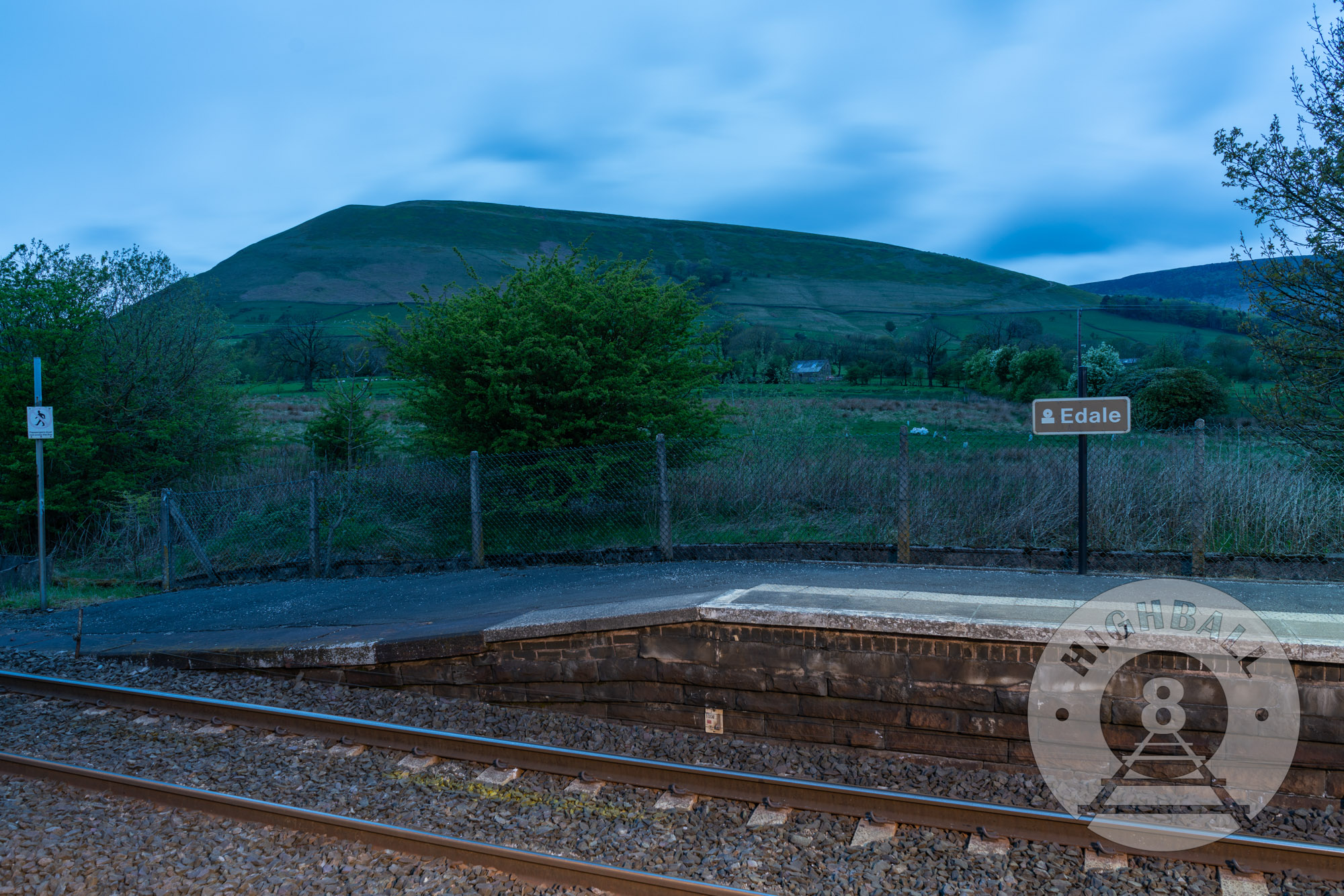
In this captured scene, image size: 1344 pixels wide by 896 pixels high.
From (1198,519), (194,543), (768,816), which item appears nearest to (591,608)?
(768,816)

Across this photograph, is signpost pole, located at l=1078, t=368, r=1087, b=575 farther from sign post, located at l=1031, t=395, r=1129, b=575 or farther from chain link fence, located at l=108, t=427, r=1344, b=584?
chain link fence, located at l=108, t=427, r=1344, b=584

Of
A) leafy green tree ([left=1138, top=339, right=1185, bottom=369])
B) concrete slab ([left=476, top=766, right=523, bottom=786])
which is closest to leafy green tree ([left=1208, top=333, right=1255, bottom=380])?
leafy green tree ([left=1138, top=339, right=1185, bottom=369])

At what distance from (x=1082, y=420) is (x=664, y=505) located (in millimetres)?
4937

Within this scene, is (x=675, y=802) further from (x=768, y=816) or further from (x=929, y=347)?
(x=929, y=347)

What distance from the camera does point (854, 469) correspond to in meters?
11.6

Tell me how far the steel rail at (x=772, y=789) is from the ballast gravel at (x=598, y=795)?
0.28 ft

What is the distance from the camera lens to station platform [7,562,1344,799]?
17.7ft

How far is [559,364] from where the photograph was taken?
12.9 m

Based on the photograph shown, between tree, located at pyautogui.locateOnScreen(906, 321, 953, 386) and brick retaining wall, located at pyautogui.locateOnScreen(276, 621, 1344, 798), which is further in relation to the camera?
tree, located at pyautogui.locateOnScreen(906, 321, 953, 386)

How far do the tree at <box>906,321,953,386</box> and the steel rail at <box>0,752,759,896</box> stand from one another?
43.0m

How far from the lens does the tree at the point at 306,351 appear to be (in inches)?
1869

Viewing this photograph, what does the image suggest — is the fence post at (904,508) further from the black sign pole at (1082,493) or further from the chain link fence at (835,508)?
the black sign pole at (1082,493)

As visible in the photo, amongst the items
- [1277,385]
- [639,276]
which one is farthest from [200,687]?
[1277,385]

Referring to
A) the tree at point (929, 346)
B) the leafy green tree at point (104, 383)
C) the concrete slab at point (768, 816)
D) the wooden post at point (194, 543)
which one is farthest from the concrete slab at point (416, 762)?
the tree at point (929, 346)
